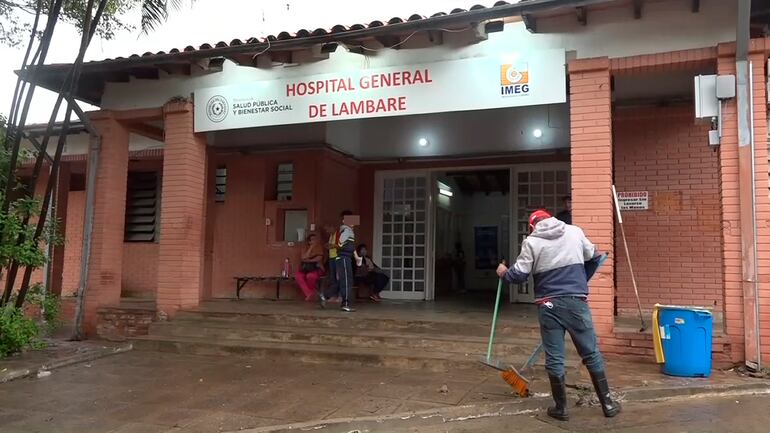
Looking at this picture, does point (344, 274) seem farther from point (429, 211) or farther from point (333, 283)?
point (429, 211)

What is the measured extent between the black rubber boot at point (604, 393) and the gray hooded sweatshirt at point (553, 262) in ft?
2.23

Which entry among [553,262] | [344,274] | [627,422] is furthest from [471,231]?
[627,422]

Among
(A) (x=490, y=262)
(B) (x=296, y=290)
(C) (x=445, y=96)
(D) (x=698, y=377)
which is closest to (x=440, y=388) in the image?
(D) (x=698, y=377)

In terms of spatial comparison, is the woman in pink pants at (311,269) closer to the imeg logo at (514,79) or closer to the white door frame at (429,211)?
the white door frame at (429,211)

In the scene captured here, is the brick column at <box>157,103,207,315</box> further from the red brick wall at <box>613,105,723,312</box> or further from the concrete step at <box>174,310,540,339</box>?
the red brick wall at <box>613,105,723,312</box>

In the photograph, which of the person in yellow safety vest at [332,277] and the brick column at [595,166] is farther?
the person in yellow safety vest at [332,277]

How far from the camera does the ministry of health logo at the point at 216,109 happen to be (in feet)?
29.1

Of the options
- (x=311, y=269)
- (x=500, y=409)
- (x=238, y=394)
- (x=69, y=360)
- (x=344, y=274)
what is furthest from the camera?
(x=311, y=269)

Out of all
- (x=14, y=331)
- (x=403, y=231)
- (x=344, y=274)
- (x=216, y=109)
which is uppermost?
(x=216, y=109)

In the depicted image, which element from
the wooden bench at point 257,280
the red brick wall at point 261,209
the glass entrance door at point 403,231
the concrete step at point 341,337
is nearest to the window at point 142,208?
the red brick wall at point 261,209

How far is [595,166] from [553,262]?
241 cm

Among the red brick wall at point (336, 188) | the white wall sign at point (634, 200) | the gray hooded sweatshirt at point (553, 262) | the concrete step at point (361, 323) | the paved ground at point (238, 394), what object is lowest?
the paved ground at point (238, 394)

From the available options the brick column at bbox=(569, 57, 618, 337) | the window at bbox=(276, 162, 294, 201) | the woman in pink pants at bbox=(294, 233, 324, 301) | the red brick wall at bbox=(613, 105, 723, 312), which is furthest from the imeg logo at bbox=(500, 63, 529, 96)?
the window at bbox=(276, 162, 294, 201)

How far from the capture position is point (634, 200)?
859cm
